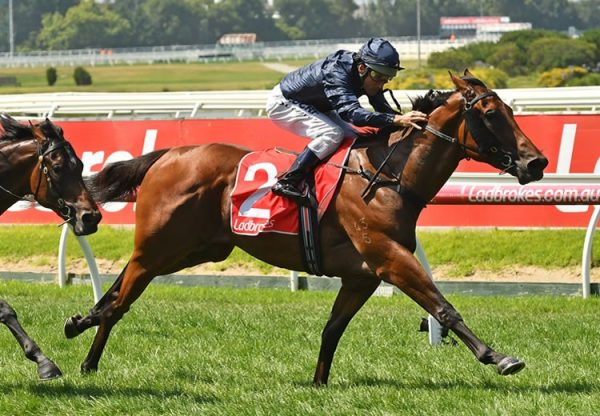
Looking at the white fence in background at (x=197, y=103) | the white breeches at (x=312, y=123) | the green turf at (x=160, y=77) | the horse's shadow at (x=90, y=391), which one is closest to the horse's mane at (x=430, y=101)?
the white breeches at (x=312, y=123)

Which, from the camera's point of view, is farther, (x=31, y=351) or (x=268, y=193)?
(x=268, y=193)

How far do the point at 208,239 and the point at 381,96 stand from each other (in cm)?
125

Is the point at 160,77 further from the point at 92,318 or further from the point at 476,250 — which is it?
the point at 92,318

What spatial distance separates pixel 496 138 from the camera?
6758 mm

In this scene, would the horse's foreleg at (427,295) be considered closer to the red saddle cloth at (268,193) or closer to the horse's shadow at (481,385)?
the horse's shadow at (481,385)

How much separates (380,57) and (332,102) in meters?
0.35

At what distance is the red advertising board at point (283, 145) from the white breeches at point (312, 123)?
16.0ft

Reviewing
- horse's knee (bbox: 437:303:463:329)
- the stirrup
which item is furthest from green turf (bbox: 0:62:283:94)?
horse's knee (bbox: 437:303:463:329)

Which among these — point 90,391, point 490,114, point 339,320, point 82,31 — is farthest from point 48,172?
point 82,31

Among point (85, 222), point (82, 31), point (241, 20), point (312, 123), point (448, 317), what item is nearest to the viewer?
point (448, 317)

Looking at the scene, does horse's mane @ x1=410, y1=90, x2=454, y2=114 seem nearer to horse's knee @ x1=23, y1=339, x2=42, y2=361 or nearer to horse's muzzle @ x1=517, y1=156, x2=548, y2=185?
horse's muzzle @ x1=517, y1=156, x2=548, y2=185

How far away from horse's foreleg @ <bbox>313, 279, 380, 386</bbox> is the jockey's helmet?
3.70ft

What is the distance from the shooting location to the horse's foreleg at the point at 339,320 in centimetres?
706

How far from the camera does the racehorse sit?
6.79 m
